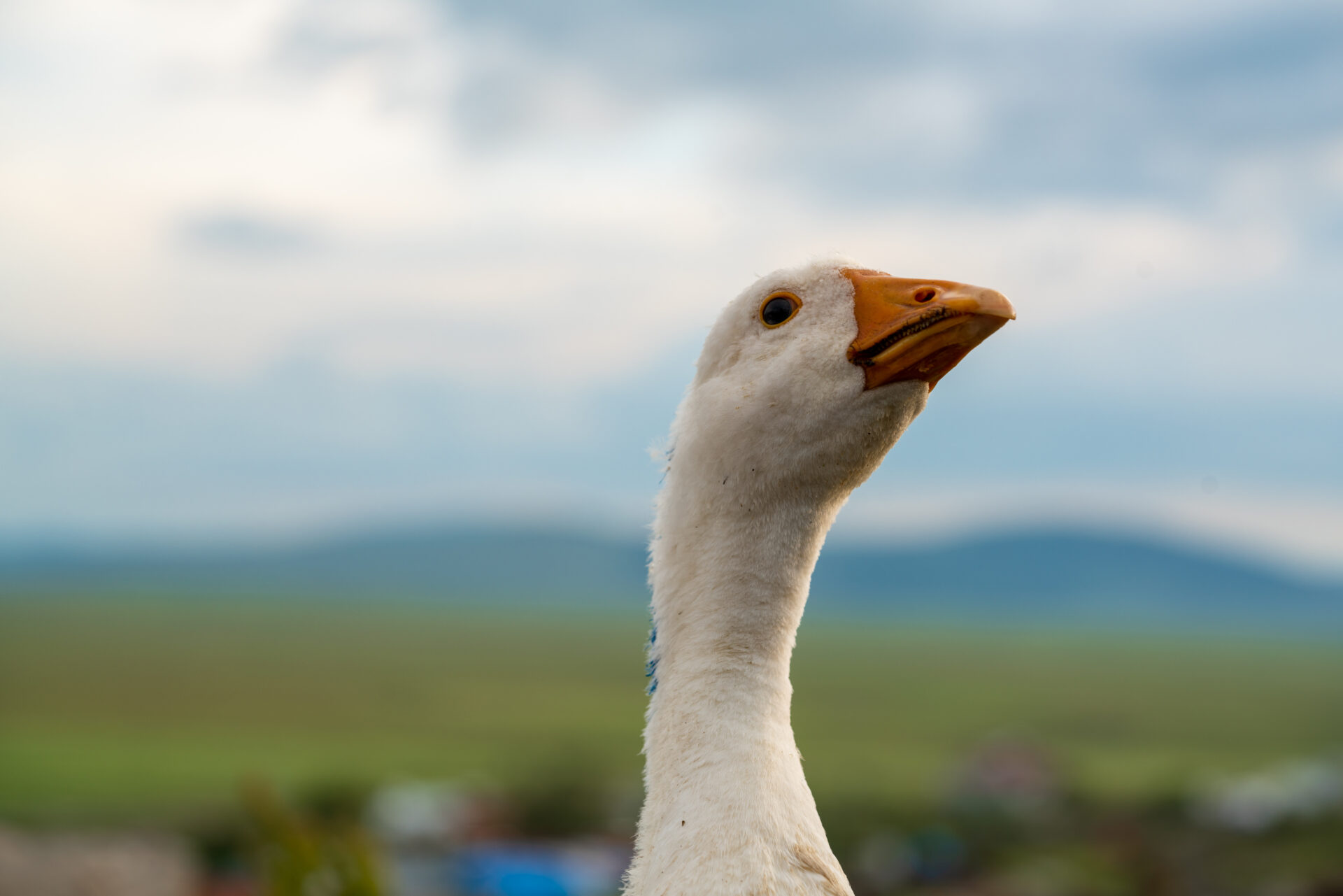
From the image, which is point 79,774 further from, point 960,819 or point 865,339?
point 865,339

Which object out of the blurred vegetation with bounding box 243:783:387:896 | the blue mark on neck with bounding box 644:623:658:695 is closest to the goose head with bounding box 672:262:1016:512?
the blue mark on neck with bounding box 644:623:658:695

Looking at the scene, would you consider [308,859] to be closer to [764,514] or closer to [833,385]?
[764,514]

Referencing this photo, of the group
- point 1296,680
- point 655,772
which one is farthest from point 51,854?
point 1296,680

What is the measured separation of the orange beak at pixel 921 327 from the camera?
11.4 feet

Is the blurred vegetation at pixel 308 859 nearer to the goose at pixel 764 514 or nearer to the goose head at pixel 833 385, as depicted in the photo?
the goose at pixel 764 514

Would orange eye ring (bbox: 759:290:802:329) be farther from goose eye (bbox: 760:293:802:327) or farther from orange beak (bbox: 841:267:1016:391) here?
orange beak (bbox: 841:267:1016:391)

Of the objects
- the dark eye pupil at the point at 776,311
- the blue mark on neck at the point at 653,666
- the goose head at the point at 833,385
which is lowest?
the blue mark on neck at the point at 653,666

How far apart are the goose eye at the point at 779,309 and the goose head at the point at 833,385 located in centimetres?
3

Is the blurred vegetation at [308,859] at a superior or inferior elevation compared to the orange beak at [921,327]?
superior

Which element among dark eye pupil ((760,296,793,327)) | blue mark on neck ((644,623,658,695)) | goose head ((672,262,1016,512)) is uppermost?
dark eye pupil ((760,296,793,327))

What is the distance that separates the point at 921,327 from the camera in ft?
11.6

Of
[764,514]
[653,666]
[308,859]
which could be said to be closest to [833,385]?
[764,514]

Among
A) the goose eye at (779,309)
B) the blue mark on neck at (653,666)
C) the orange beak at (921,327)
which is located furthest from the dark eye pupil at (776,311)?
the blue mark on neck at (653,666)

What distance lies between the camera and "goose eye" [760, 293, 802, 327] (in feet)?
12.7
